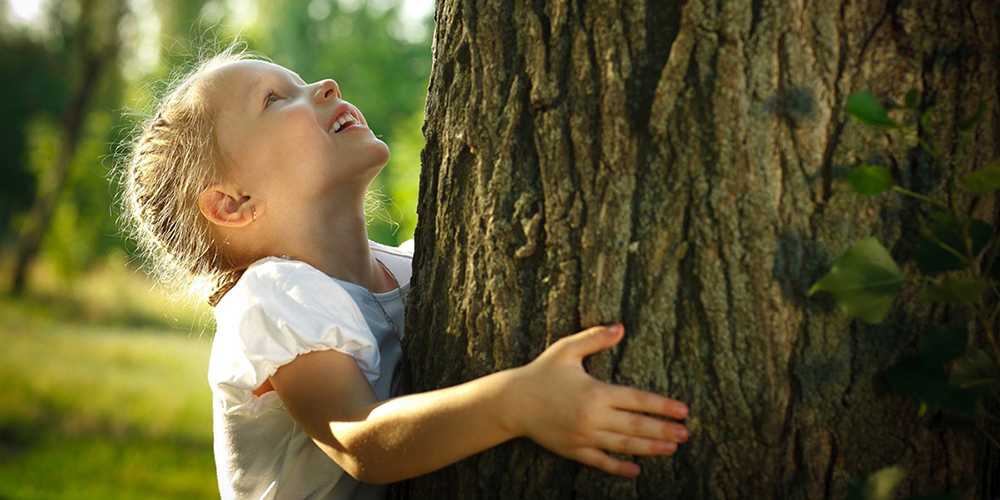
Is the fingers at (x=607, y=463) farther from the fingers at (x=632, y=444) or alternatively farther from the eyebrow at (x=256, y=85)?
the eyebrow at (x=256, y=85)

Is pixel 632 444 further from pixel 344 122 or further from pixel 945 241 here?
pixel 344 122

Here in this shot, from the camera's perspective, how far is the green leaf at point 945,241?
46.9 inches

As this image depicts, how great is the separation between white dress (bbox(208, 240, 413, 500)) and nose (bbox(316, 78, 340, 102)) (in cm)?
45

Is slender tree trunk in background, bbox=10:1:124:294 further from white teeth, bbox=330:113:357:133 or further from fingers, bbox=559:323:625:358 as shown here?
fingers, bbox=559:323:625:358

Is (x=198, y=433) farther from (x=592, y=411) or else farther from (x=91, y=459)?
(x=592, y=411)

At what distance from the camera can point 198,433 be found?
872 cm

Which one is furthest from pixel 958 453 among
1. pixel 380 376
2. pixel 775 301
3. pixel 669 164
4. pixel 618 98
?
pixel 380 376

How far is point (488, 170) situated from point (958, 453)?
906mm

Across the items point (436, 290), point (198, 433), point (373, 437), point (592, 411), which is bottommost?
point (198, 433)

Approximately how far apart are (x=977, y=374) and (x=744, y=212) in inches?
15.9

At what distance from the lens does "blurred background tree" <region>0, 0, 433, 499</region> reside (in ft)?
24.3

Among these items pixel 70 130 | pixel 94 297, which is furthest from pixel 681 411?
pixel 94 297

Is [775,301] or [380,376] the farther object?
[380,376]

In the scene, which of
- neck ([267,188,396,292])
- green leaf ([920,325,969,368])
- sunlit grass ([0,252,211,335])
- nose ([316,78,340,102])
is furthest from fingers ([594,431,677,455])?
sunlit grass ([0,252,211,335])
